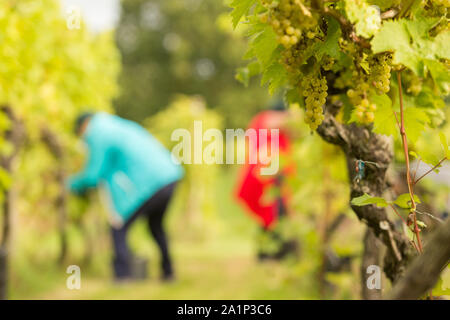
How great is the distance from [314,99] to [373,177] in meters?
0.41

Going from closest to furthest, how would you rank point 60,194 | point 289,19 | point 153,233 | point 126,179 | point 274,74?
point 289,19
point 274,74
point 126,179
point 153,233
point 60,194

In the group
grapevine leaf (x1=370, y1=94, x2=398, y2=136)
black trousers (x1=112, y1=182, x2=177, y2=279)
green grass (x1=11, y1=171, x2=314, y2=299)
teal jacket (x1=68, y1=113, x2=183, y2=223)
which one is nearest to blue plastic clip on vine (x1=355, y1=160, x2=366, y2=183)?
grapevine leaf (x1=370, y1=94, x2=398, y2=136)

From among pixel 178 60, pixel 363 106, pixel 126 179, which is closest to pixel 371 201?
pixel 363 106

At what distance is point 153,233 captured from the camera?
5.55 meters

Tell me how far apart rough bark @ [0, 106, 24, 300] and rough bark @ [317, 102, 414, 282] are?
3.10m

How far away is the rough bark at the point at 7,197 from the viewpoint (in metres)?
3.80

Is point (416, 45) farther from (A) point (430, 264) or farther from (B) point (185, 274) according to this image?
(B) point (185, 274)

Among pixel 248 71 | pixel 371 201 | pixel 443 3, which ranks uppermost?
pixel 248 71

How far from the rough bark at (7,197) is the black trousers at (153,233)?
153 cm

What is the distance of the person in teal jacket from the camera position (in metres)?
5.19

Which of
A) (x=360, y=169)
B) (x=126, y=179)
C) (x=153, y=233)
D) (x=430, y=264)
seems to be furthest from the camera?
(x=153, y=233)

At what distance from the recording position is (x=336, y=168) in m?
3.08

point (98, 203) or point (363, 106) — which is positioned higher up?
point (98, 203)
